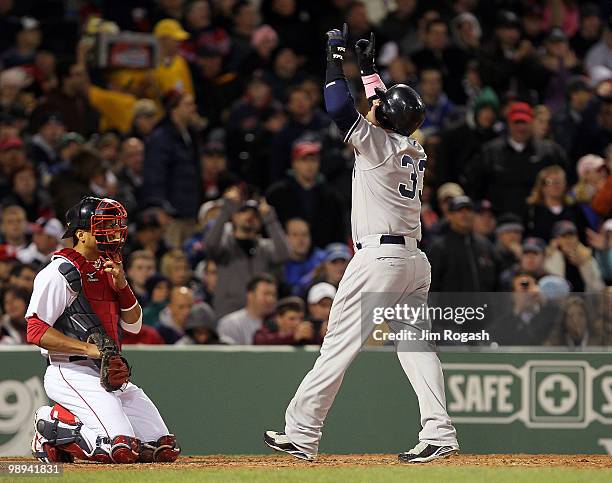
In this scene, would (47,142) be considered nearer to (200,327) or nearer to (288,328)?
(200,327)

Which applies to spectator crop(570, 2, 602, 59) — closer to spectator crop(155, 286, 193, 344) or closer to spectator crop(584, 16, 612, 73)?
spectator crop(584, 16, 612, 73)

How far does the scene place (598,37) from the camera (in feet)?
60.3

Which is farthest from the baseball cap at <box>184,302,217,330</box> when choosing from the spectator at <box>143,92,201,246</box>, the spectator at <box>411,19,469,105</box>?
the spectator at <box>411,19,469,105</box>

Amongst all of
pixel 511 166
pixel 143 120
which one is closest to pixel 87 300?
pixel 143 120

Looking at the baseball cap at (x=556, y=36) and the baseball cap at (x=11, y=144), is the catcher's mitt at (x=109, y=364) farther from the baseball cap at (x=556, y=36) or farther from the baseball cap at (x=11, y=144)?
the baseball cap at (x=556, y=36)

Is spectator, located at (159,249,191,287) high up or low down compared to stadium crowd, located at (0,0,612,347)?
down

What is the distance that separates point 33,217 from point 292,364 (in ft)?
13.4

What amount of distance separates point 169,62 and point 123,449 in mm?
8272

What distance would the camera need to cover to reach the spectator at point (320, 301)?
11.8m

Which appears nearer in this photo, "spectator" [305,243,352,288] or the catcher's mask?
the catcher's mask

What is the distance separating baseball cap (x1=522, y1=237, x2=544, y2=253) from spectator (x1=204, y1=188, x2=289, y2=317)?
2007 millimetres

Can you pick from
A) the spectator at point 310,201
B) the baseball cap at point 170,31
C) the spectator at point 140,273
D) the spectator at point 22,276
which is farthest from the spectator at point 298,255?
the baseball cap at point 170,31

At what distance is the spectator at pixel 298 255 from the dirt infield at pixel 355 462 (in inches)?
131

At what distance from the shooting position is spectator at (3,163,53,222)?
1350 cm
